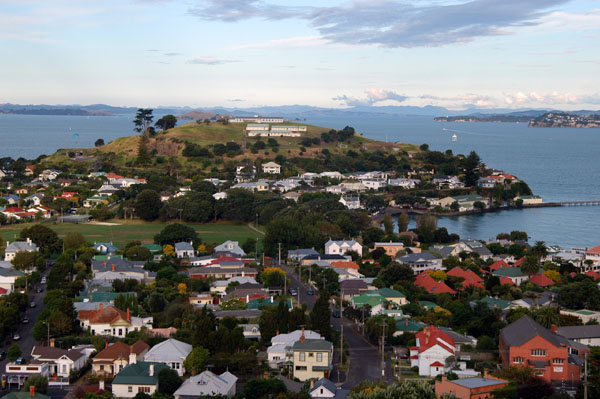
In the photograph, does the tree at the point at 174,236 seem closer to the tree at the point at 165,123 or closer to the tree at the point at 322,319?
the tree at the point at 322,319

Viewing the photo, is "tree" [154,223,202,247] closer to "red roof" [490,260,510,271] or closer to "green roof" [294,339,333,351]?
"red roof" [490,260,510,271]

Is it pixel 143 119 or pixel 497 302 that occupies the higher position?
pixel 143 119

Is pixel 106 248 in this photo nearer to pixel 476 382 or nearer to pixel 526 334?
pixel 526 334

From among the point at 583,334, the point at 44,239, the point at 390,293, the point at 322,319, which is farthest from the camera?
the point at 44,239

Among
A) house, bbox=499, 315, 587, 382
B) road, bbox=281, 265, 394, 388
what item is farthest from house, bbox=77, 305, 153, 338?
house, bbox=499, 315, 587, 382

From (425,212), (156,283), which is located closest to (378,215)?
(425,212)

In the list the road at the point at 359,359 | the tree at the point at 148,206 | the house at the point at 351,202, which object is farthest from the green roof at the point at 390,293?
the house at the point at 351,202

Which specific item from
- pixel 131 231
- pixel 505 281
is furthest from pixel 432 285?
pixel 131 231
